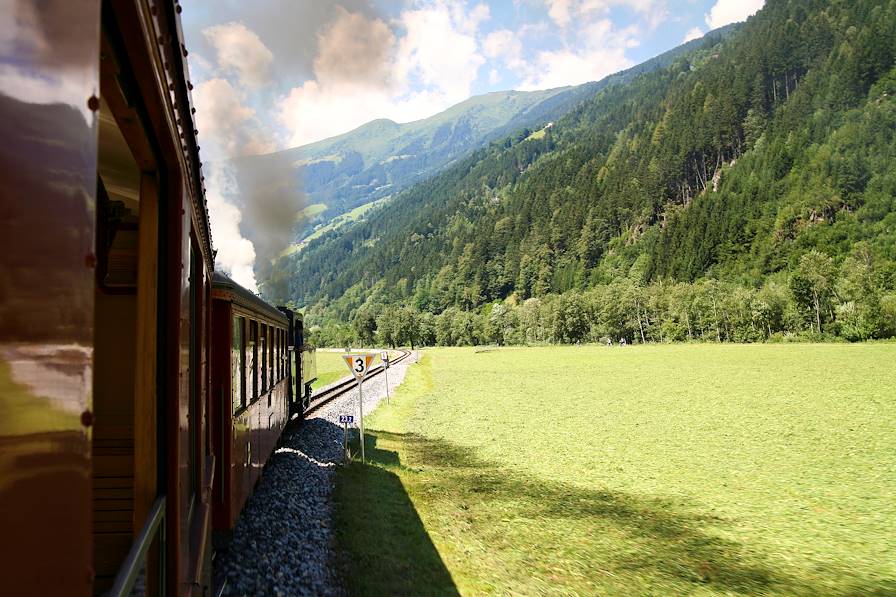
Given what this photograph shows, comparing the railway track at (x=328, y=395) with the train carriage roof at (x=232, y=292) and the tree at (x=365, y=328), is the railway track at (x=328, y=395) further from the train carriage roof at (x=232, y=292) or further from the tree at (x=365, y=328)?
the tree at (x=365, y=328)

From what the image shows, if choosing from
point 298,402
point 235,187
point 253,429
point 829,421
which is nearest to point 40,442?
point 253,429

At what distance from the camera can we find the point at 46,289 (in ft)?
3.48

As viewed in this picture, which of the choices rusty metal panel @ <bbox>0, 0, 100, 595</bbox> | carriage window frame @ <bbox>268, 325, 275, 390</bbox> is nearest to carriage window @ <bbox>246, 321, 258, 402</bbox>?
carriage window frame @ <bbox>268, 325, 275, 390</bbox>

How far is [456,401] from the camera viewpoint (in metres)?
28.8

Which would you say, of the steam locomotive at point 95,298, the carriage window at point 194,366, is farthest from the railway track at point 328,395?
the steam locomotive at point 95,298

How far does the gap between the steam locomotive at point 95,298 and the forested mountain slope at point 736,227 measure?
82281mm

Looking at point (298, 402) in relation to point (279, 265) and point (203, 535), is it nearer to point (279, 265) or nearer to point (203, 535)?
point (203, 535)

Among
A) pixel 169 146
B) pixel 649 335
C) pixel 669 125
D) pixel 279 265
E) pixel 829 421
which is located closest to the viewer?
pixel 169 146

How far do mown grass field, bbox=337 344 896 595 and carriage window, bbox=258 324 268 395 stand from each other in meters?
2.49

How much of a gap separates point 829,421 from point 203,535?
22.3 metres

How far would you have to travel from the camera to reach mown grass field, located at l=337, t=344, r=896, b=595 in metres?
8.18

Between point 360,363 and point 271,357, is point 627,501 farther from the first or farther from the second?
point 271,357

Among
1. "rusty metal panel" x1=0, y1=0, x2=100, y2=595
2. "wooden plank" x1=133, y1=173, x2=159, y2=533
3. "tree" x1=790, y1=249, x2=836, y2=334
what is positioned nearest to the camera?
"rusty metal panel" x1=0, y1=0, x2=100, y2=595

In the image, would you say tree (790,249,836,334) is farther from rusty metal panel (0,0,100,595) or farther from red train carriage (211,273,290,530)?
rusty metal panel (0,0,100,595)
